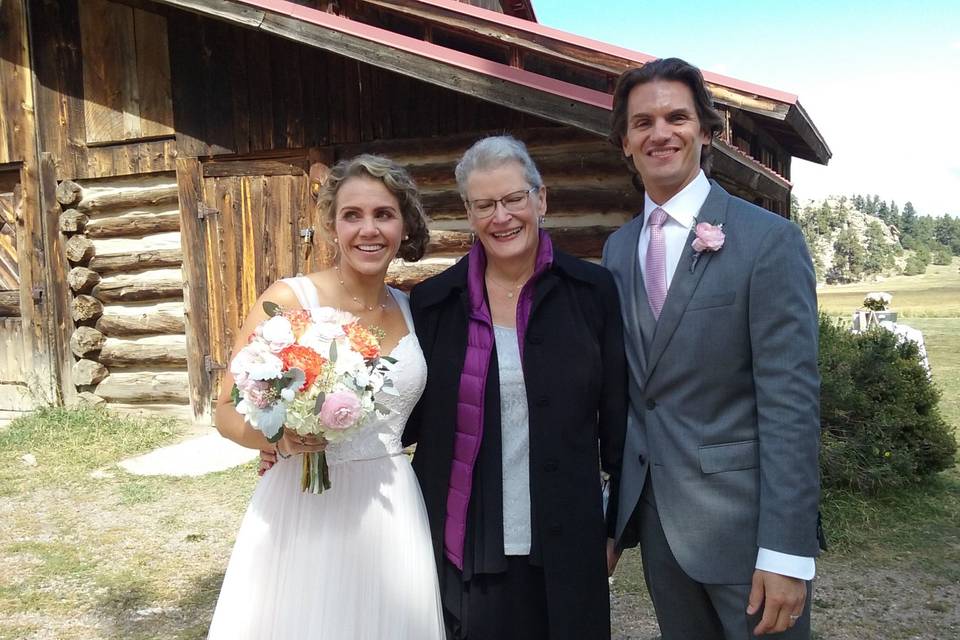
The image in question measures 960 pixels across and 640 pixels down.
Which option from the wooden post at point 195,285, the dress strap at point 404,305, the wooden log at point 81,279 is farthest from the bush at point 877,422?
the wooden log at point 81,279

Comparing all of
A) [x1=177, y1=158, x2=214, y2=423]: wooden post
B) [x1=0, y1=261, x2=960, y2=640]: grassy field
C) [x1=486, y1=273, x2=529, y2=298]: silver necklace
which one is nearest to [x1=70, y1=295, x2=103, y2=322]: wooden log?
[x1=177, y1=158, x2=214, y2=423]: wooden post

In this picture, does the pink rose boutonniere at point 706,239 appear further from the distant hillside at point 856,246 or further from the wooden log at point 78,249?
the distant hillside at point 856,246

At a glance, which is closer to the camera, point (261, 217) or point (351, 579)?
point (351, 579)

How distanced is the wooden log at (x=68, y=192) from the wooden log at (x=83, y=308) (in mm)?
1065

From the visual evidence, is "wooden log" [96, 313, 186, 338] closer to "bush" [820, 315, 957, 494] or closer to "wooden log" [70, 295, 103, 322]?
"wooden log" [70, 295, 103, 322]

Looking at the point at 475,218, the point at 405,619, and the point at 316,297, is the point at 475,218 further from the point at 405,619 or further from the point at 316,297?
the point at 405,619

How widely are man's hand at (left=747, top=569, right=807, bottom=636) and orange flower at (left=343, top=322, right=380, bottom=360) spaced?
1.24m

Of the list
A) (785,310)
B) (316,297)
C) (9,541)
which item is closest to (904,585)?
(785,310)

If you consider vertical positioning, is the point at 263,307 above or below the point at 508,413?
above

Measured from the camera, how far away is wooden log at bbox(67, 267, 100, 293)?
8.02 m

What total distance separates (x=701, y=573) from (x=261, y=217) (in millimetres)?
6320

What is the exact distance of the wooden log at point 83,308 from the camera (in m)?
8.09

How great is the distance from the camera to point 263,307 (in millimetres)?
2295

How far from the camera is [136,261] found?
7996mm
